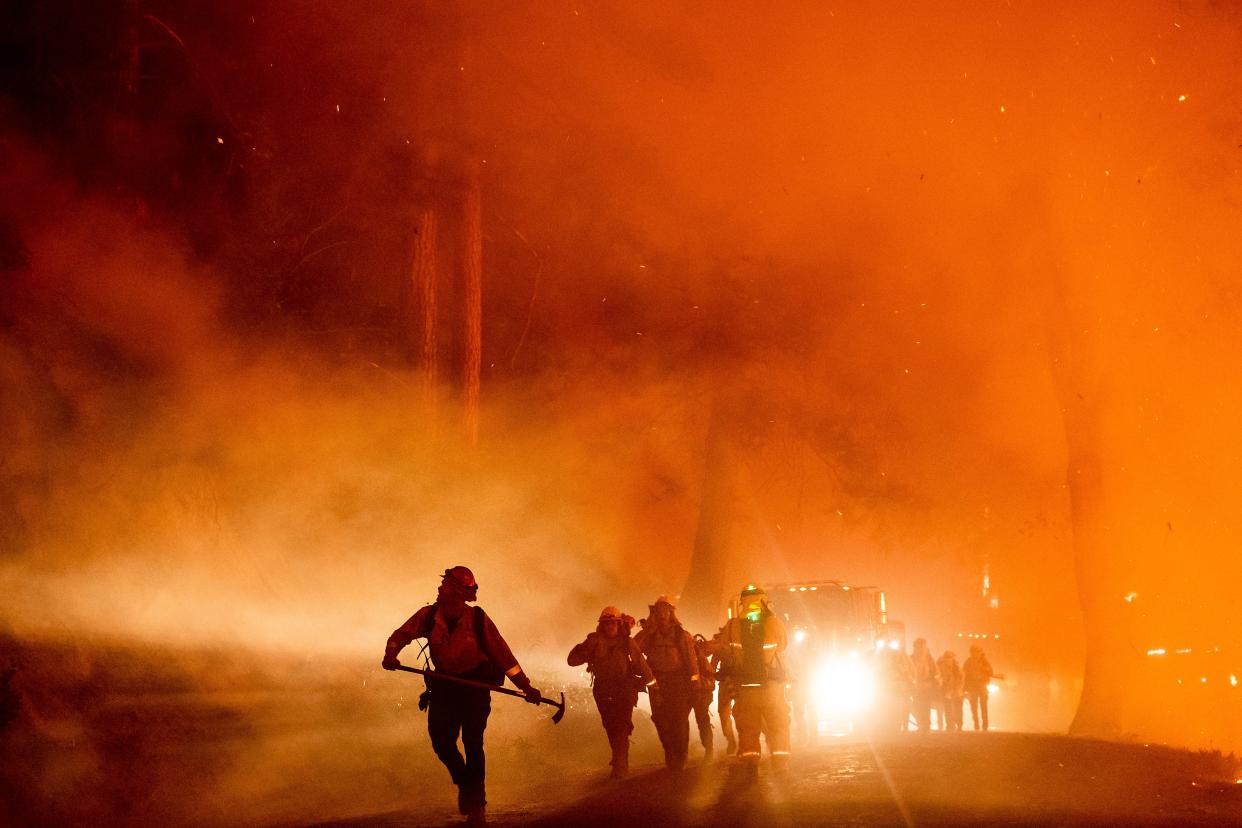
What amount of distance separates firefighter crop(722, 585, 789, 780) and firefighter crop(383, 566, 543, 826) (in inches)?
114

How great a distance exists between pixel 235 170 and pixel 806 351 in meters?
8.94

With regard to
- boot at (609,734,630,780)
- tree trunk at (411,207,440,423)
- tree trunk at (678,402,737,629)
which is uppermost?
tree trunk at (411,207,440,423)

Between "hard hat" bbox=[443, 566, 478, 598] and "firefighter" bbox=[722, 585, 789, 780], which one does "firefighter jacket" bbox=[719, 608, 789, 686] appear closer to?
"firefighter" bbox=[722, 585, 789, 780]

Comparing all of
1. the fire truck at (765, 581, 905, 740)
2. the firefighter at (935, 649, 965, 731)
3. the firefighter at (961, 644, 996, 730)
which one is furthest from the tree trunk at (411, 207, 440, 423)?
the firefighter at (961, 644, 996, 730)

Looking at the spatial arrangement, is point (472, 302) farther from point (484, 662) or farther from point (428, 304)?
point (484, 662)

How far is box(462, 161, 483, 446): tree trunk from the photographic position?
13297 millimetres

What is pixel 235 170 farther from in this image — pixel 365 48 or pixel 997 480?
pixel 997 480

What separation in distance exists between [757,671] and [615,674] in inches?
46.3

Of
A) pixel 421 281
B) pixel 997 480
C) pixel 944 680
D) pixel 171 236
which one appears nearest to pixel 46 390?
pixel 171 236

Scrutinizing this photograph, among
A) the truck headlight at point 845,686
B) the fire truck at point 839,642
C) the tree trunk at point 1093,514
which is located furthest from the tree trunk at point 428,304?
the truck headlight at point 845,686

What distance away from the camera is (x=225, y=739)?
9.00 metres

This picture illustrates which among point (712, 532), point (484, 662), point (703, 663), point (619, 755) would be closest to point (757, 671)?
point (619, 755)

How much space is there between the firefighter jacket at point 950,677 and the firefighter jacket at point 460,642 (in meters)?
12.8

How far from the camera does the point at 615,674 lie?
10.5 m
